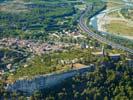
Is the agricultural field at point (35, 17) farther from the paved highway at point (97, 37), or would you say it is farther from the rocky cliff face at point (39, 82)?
the rocky cliff face at point (39, 82)

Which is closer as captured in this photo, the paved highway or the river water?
the paved highway

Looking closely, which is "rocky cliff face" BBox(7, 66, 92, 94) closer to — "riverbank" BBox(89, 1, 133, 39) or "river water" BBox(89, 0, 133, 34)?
"riverbank" BBox(89, 1, 133, 39)

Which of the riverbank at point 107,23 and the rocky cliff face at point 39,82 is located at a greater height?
the rocky cliff face at point 39,82

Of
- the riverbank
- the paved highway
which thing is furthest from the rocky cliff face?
the riverbank

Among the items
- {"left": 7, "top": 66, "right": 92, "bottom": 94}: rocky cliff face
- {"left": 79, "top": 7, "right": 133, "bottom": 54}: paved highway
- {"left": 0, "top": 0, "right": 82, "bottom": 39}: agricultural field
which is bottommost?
{"left": 79, "top": 7, "right": 133, "bottom": 54}: paved highway

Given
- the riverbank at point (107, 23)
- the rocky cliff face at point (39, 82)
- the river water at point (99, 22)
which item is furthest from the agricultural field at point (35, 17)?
the rocky cliff face at point (39, 82)

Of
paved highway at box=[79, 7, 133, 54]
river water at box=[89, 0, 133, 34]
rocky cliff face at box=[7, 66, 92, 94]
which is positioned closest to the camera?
rocky cliff face at box=[7, 66, 92, 94]

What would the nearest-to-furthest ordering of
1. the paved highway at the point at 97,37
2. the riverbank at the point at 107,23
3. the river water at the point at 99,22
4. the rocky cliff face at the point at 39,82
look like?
the rocky cliff face at the point at 39,82 → the paved highway at the point at 97,37 → the riverbank at the point at 107,23 → the river water at the point at 99,22

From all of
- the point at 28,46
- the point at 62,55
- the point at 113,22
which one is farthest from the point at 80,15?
the point at 62,55

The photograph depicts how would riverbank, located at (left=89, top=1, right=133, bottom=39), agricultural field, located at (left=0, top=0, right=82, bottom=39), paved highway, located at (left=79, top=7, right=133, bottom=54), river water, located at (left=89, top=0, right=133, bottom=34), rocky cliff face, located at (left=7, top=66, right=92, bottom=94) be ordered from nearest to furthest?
rocky cliff face, located at (left=7, top=66, right=92, bottom=94) < paved highway, located at (left=79, top=7, right=133, bottom=54) < agricultural field, located at (left=0, top=0, right=82, bottom=39) < riverbank, located at (left=89, top=1, right=133, bottom=39) < river water, located at (left=89, top=0, right=133, bottom=34)
